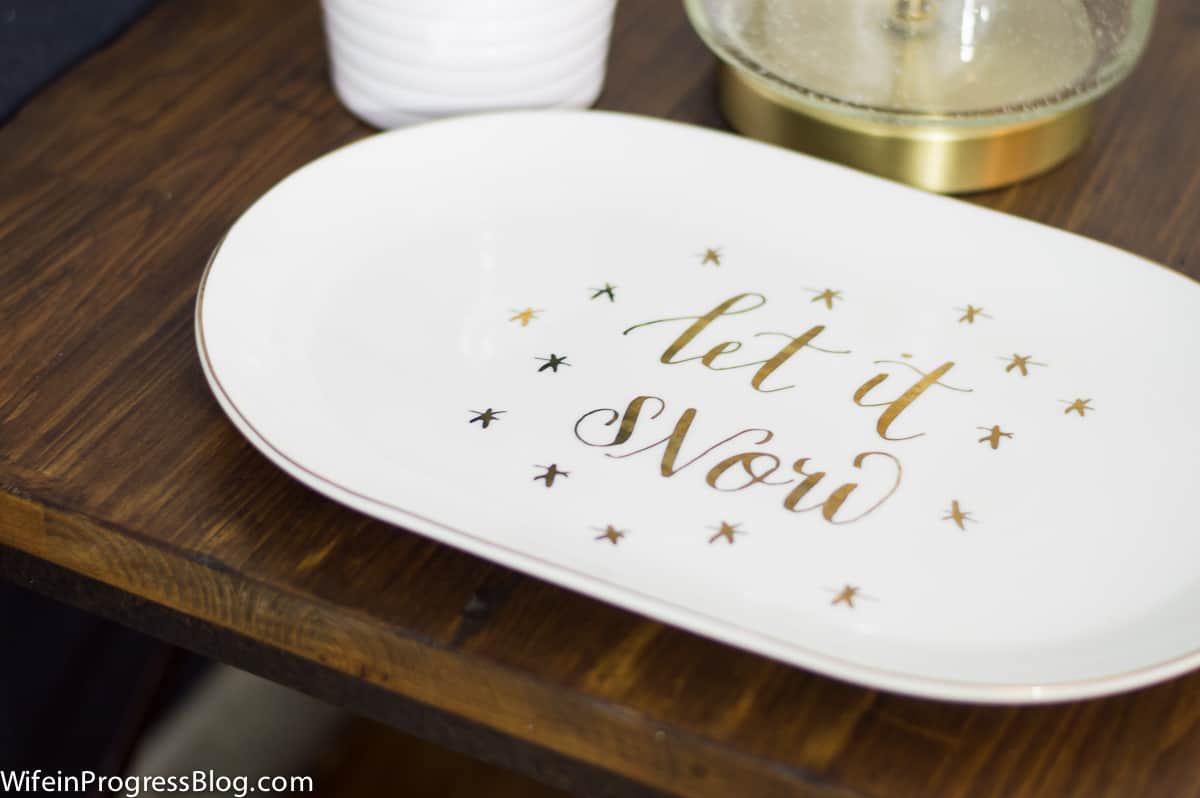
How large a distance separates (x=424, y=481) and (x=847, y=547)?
13 cm

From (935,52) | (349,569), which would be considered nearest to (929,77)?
(935,52)

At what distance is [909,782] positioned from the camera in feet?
1.12

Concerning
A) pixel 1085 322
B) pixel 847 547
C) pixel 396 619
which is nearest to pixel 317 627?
pixel 396 619

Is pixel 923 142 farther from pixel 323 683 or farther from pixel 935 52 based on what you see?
pixel 323 683

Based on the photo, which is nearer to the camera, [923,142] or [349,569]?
[349,569]

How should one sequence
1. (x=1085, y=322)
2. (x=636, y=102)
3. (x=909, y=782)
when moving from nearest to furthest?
(x=909, y=782)
(x=1085, y=322)
(x=636, y=102)

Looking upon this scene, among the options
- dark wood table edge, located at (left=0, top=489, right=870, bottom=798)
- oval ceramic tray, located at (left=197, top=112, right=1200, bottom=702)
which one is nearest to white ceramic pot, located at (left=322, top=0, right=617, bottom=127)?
oval ceramic tray, located at (left=197, top=112, right=1200, bottom=702)

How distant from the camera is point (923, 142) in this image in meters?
0.52

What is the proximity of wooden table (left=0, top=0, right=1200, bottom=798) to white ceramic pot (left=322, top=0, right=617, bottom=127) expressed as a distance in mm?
37

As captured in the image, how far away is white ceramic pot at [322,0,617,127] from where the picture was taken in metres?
0.54

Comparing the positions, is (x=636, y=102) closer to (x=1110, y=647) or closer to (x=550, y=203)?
(x=550, y=203)

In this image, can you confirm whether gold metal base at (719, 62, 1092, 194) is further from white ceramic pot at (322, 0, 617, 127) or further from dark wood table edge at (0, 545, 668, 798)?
dark wood table edge at (0, 545, 668, 798)

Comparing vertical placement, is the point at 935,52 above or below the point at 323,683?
above

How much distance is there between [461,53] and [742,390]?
0.20m
